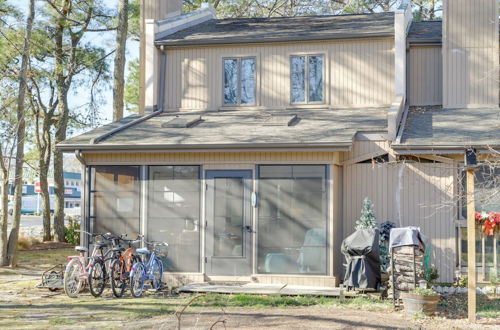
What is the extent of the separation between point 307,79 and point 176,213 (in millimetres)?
5004

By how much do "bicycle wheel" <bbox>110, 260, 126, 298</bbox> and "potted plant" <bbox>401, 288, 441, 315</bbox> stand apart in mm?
5378

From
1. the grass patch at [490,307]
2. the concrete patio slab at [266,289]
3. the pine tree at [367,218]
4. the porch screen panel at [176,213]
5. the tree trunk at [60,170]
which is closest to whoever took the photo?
the grass patch at [490,307]

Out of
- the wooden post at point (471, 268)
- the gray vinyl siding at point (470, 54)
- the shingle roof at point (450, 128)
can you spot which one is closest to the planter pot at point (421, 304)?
the wooden post at point (471, 268)

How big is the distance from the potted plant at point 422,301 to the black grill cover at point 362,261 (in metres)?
1.76

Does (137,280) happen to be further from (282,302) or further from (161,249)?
(282,302)

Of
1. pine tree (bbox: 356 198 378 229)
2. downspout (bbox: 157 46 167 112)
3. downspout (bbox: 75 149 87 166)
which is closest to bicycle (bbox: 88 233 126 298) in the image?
downspout (bbox: 75 149 87 166)

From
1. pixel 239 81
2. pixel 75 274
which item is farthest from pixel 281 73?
pixel 75 274

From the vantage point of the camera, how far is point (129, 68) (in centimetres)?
3228

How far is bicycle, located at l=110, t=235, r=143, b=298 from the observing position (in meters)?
13.1

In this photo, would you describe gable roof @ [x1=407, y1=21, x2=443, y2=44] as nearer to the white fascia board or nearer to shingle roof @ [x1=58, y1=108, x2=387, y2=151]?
shingle roof @ [x1=58, y1=108, x2=387, y2=151]

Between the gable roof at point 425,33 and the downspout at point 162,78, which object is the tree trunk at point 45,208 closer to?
the downspout at point 162,78

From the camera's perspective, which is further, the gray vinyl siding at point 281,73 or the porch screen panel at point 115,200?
the gray vinyl siding at point 281,73

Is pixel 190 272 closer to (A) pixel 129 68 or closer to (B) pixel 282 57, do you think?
(B) pixel 282 57

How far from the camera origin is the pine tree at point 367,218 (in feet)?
44.6
